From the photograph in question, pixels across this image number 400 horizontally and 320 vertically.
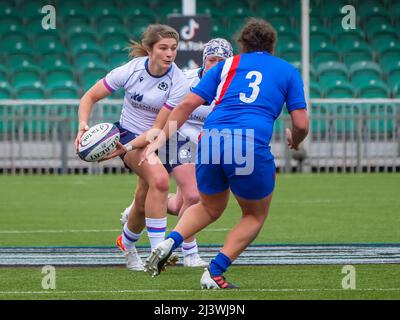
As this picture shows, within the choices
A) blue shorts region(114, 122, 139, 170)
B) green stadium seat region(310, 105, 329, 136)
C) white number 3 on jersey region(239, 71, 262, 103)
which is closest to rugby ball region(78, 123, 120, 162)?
blue shorts region(114, 122, 139, 170)

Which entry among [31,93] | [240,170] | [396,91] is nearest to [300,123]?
[240,170]

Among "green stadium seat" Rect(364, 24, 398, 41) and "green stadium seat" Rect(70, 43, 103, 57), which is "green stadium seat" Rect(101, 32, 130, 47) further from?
"green stadium seat" Rect(364, 24, 398, 41)

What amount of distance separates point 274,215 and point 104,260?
16.7ft

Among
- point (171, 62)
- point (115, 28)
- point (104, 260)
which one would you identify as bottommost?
point (104, 260)

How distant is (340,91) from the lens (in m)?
25.1

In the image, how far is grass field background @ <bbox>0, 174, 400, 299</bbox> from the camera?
8523mm

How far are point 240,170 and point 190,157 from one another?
8.66 feet

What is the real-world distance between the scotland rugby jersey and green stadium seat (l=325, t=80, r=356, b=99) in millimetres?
16605

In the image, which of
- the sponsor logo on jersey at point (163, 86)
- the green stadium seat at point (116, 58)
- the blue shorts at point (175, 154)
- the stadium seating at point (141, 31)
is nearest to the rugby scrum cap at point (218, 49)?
the sponsor logo on jersey at point (163, 86)

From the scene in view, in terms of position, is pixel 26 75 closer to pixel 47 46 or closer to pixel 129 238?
pixel 47 46

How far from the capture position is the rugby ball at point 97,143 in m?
9.61
